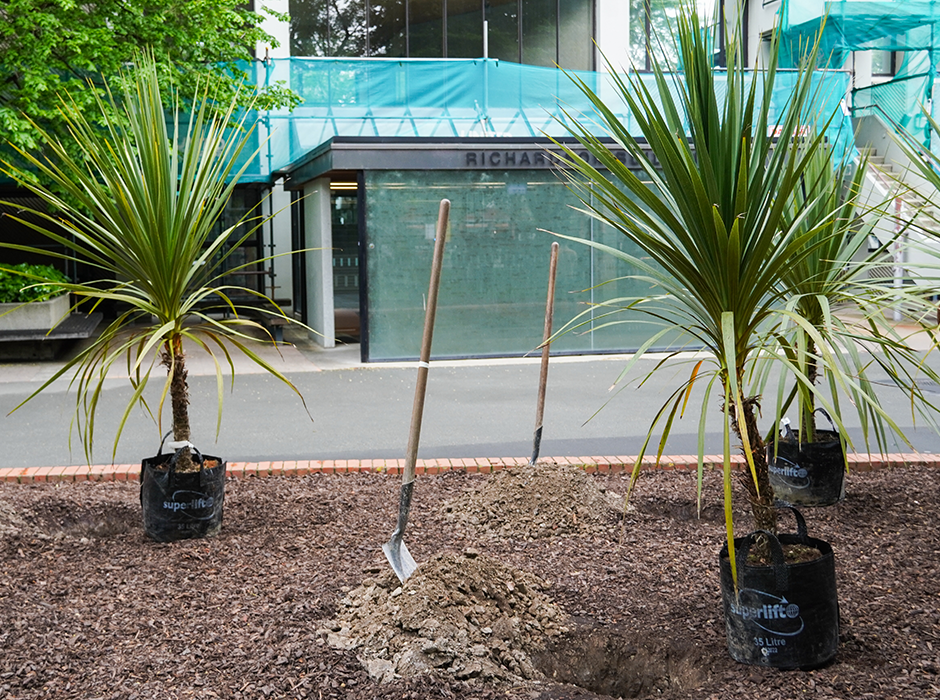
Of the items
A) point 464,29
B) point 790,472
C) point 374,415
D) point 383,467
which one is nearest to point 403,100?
point 464,29

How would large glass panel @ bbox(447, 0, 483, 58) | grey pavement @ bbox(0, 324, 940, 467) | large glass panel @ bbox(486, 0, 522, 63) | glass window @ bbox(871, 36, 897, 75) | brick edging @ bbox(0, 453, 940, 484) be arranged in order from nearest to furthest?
1. brick edging @ bbox(0, 453, 940, 484)
2. grey pavement @ bbox(0, 324, 940, 467)
3. large glass panel @ bbox(447, 0, 483, 58)
4. large glass panel @ bbox(486, 0, 522, 63)
5. glass window @ bbox(871, 36, 897, 75)

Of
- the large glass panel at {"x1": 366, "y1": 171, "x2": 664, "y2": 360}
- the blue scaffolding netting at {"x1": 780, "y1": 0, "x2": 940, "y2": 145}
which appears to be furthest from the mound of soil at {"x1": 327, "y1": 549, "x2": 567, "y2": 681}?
the blue scaffolding netting at {"x1": 780, "y1": 0, "x2": 940, "y2": 145}

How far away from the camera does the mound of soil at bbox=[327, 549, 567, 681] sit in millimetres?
3262

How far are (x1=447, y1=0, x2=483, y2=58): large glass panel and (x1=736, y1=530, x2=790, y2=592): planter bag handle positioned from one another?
61.4 ft

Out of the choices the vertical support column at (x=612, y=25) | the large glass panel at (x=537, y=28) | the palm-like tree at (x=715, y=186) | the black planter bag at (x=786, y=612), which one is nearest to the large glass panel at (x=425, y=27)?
the large glass panel at (x=537, y=28)

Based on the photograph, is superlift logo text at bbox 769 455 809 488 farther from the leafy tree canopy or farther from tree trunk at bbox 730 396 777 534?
the leafy tree canopy

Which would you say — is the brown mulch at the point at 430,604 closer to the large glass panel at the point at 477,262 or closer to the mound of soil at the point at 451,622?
the mound of soil at the point at 451,622

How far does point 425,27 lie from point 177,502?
1754 centimetres

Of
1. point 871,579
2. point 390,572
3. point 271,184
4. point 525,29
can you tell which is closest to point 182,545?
point 390,572

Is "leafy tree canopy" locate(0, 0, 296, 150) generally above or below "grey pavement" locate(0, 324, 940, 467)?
above

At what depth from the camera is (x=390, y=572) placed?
13.0 feet

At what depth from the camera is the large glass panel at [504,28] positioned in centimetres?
2098

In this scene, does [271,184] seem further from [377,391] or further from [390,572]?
[390,572]

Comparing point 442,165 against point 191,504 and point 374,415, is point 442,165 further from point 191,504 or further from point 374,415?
point 191,504
